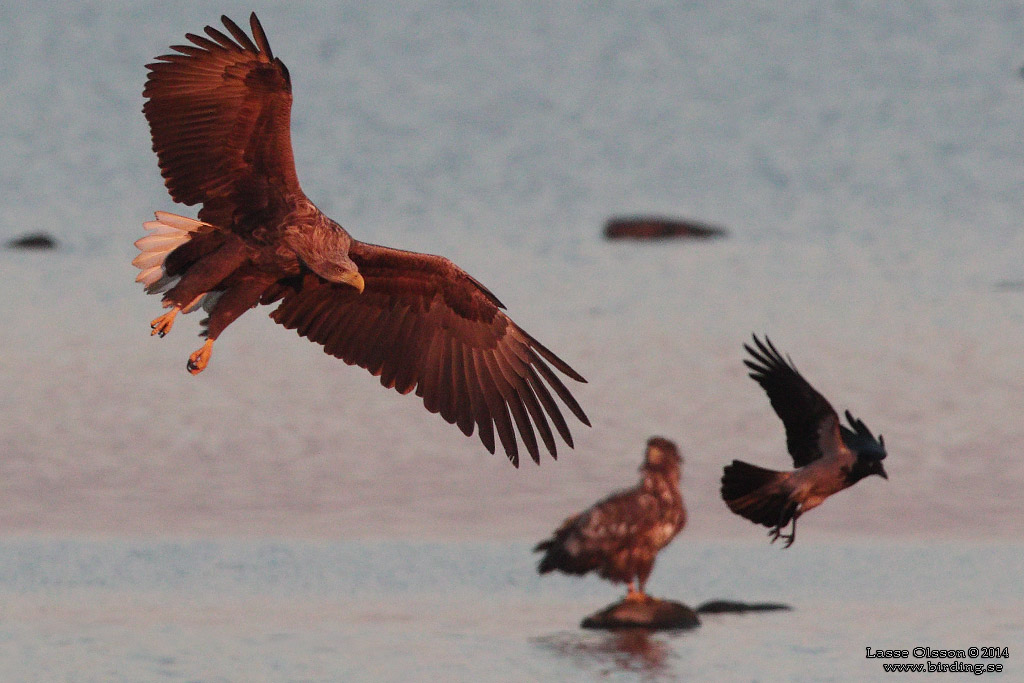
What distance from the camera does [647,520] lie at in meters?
15.5

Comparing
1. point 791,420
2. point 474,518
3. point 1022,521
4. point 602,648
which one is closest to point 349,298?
point 791,420

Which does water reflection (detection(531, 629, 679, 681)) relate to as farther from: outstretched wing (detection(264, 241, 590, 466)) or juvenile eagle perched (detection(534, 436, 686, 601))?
outstretched wing (detection(264, 241, 590, 466))

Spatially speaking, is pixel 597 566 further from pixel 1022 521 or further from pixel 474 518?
pixel 1022 521

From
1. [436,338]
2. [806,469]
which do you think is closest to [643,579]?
[436,338]

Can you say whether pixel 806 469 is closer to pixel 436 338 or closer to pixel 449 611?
pixel 436 338

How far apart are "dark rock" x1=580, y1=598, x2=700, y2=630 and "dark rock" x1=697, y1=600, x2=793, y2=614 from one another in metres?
0.33

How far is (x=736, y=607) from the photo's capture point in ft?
51.2

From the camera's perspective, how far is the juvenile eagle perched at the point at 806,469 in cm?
1195

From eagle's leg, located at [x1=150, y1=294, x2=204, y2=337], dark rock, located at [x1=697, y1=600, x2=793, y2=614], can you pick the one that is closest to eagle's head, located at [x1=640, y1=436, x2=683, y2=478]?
dark rock, located at [x1=697, y1=600, x2=793, y2=614]

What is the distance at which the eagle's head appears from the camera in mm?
15680

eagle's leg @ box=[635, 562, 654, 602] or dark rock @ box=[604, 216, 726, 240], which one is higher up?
dark rock @ box=[604, 216, 726, 240]

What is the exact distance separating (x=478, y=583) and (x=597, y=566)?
1.02m

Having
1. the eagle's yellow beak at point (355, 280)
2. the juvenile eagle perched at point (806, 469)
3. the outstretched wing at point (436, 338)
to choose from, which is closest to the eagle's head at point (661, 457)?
the outstretched wing at point (436, 338)

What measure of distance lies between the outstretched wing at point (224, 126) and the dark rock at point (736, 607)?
5204mm
